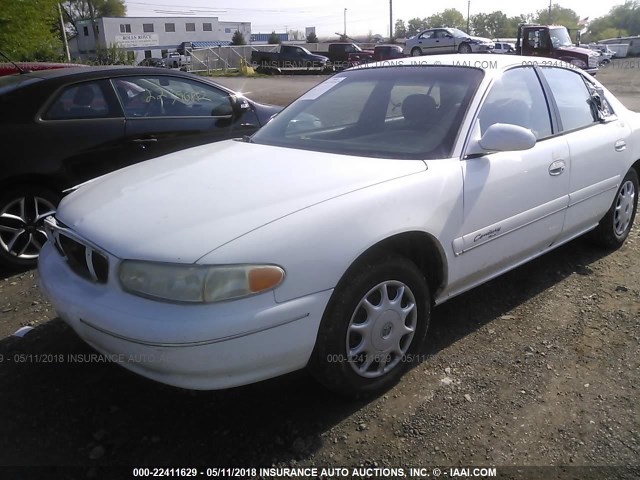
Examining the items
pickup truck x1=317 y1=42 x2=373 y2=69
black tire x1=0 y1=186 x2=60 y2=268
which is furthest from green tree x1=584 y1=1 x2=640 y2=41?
black tire x1=0 y1=186 x2=60 y2=268

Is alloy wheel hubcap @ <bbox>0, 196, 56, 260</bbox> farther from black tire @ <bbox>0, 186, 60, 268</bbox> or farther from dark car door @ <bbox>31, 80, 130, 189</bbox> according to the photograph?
dark car door @ <bbox>31, 80, 130, 189</bbox>

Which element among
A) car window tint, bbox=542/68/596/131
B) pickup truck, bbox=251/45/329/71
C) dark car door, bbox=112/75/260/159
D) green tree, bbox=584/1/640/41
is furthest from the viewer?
green tree, bbox=584/1/640/41

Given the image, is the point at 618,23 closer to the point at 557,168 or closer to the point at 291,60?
the point at 291,60

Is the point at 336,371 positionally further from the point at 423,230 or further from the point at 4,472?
the point at 4,472

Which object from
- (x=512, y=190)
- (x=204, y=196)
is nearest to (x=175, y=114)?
(x=204, y=196)

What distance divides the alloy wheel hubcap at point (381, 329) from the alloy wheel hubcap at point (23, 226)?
2.79m

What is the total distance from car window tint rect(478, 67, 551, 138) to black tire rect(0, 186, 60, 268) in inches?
125

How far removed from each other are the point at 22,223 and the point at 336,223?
298 cm

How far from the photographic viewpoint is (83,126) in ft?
14.7

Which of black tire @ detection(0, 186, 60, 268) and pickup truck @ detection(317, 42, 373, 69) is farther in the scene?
pickup truck @ detection(317, 42, 373, 69)

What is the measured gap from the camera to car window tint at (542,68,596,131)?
145 inches

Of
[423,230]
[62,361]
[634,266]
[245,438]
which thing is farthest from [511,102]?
[62,361]

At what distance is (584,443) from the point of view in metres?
2.37

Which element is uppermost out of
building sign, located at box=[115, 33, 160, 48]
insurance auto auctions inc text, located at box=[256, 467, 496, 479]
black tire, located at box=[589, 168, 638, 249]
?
building sign, located at box=[115, 33, 160, 48]
